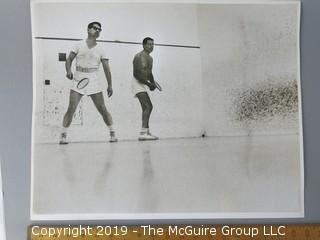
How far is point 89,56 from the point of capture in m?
1.28

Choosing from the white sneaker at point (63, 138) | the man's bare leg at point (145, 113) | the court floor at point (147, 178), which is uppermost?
the man's bare leg at point (145, 113)

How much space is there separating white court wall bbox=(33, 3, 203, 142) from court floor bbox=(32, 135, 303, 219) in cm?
5

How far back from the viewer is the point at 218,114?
1.28 metres

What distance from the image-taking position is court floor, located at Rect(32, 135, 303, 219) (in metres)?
1.27

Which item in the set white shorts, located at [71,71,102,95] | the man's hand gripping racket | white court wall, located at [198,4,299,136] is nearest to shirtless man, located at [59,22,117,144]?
white shorts, located at [71,71,102,95]

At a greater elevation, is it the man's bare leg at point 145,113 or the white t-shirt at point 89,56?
the white t-shirt at point 89,56

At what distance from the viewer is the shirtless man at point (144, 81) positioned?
1.27m

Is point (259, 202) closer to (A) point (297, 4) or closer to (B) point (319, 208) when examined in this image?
(B) point (319, 208)

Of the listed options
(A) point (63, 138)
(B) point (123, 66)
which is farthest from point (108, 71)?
(A) point (63, 138)

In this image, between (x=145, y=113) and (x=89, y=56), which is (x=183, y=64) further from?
(x=89, y=56)

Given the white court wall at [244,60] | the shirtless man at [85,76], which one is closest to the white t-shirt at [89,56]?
the shirtless man at [85,76]

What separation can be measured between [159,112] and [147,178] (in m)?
0.22

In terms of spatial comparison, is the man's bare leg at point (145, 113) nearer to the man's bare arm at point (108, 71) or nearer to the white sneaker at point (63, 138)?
the man's bare arm at point (108, 71)

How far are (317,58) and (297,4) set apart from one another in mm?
189
